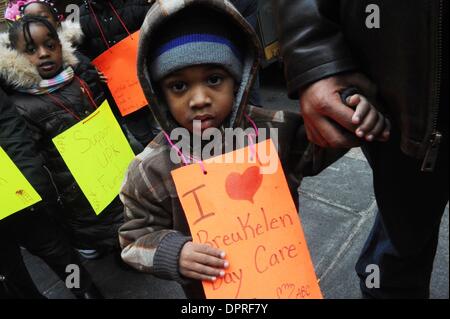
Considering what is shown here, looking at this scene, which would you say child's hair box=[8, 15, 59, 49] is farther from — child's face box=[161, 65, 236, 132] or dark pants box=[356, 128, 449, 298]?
dark pants box=[356, 128, 449, 298]

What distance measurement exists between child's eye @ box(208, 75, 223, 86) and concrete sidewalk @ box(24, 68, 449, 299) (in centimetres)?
131

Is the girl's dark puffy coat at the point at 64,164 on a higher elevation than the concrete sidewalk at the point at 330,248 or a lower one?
higher

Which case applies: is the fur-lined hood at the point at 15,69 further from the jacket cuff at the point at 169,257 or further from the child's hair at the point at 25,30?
the jacket cuff at the point at 169,257

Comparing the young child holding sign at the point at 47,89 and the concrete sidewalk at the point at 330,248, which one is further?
the concrete sidewalk at the point at 330,248

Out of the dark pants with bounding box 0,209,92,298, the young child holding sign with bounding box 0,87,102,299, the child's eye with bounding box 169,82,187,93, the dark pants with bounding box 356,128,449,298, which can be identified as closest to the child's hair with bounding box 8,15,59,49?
the young child holding sign with bounding box 0,87,102,299

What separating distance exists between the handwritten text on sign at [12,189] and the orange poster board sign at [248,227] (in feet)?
2.80

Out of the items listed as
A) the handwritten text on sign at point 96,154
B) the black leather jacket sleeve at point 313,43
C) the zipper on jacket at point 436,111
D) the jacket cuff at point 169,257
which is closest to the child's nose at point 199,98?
the black leather jacket sleeve at point 313,43

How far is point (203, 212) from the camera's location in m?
0.90

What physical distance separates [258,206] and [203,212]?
5.5 inches

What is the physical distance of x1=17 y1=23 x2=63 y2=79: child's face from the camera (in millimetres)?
Answer: 1733

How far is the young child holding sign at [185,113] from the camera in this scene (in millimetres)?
940

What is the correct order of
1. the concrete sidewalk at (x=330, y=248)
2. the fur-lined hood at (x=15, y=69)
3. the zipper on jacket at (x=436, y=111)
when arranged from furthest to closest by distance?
1. the concrete sidewalk at (x=330, y=248)
2. the fur-lined hood at (x=15, y=69)
3. the zipper on jacket at (x=436, y=111)

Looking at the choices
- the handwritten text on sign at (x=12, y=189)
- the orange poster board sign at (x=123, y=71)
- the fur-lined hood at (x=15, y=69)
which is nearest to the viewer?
the handwritten text on sign at (x=12, y=189)

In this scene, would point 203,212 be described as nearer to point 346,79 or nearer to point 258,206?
point 258,206
